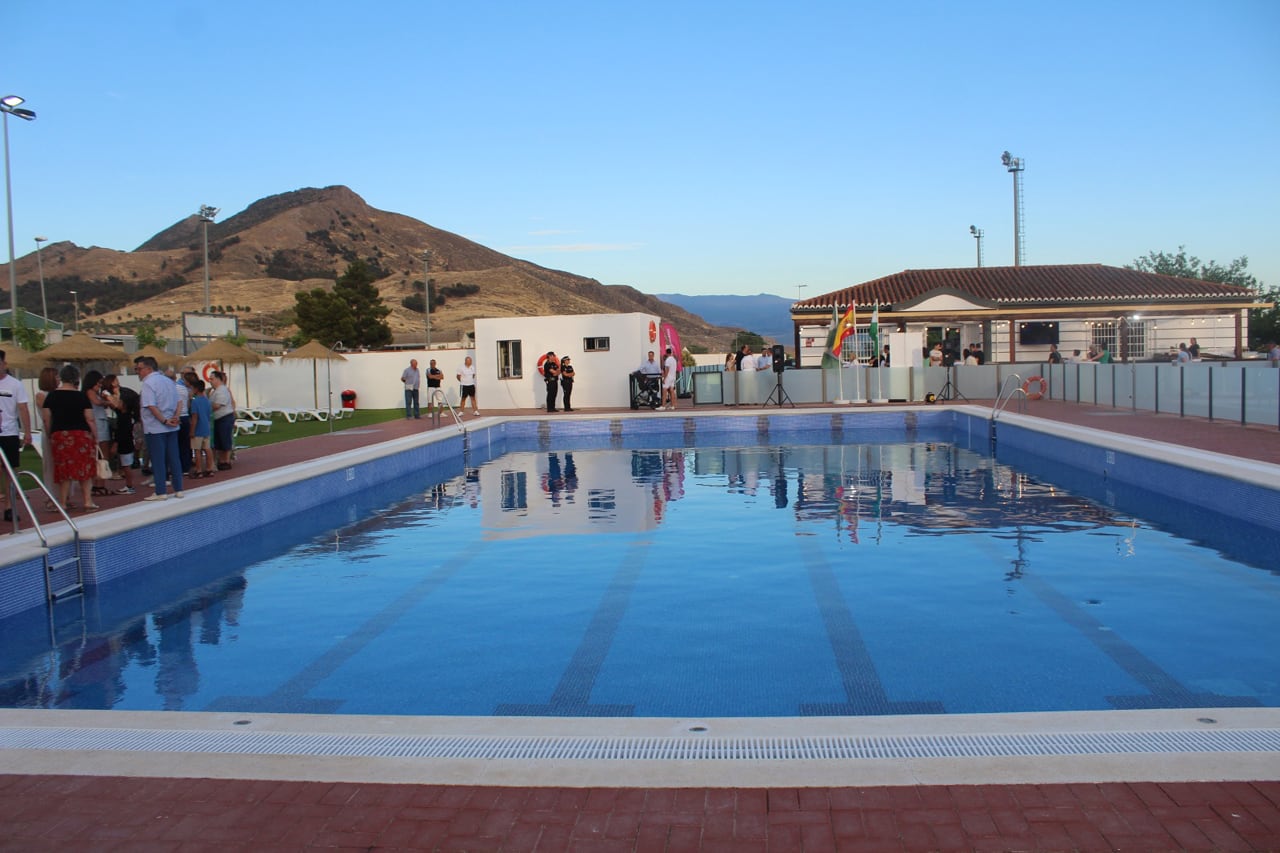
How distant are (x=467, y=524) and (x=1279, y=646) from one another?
24.1 ft

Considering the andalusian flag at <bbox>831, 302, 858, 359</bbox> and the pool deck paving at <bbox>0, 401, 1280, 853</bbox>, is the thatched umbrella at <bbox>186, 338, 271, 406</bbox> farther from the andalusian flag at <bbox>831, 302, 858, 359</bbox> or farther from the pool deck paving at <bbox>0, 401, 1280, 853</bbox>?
the pool deck paving at <bbox>0, 401, 1280, 853</bbox>

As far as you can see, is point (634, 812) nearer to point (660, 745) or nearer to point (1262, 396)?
point (660, 745)

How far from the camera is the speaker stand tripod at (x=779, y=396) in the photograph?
2403 cm

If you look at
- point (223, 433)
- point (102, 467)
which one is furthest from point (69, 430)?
point (223, 433)

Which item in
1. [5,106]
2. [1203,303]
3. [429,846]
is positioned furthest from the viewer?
[1203,303]

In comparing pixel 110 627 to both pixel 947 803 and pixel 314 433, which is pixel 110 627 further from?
pixel 314 433

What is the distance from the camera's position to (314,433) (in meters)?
20.2

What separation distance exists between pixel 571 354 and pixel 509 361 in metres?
1.73

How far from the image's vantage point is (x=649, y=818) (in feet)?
10.5

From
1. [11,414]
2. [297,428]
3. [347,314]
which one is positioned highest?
[347,314]

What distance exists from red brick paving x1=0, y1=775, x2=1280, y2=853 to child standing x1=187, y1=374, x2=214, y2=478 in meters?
9.41

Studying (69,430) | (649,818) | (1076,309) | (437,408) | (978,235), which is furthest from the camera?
(978,235)

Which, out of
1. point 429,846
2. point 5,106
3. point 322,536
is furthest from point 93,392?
point 5,106

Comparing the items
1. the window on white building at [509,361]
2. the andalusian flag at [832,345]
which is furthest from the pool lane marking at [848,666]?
the window on white building at [509,361]
